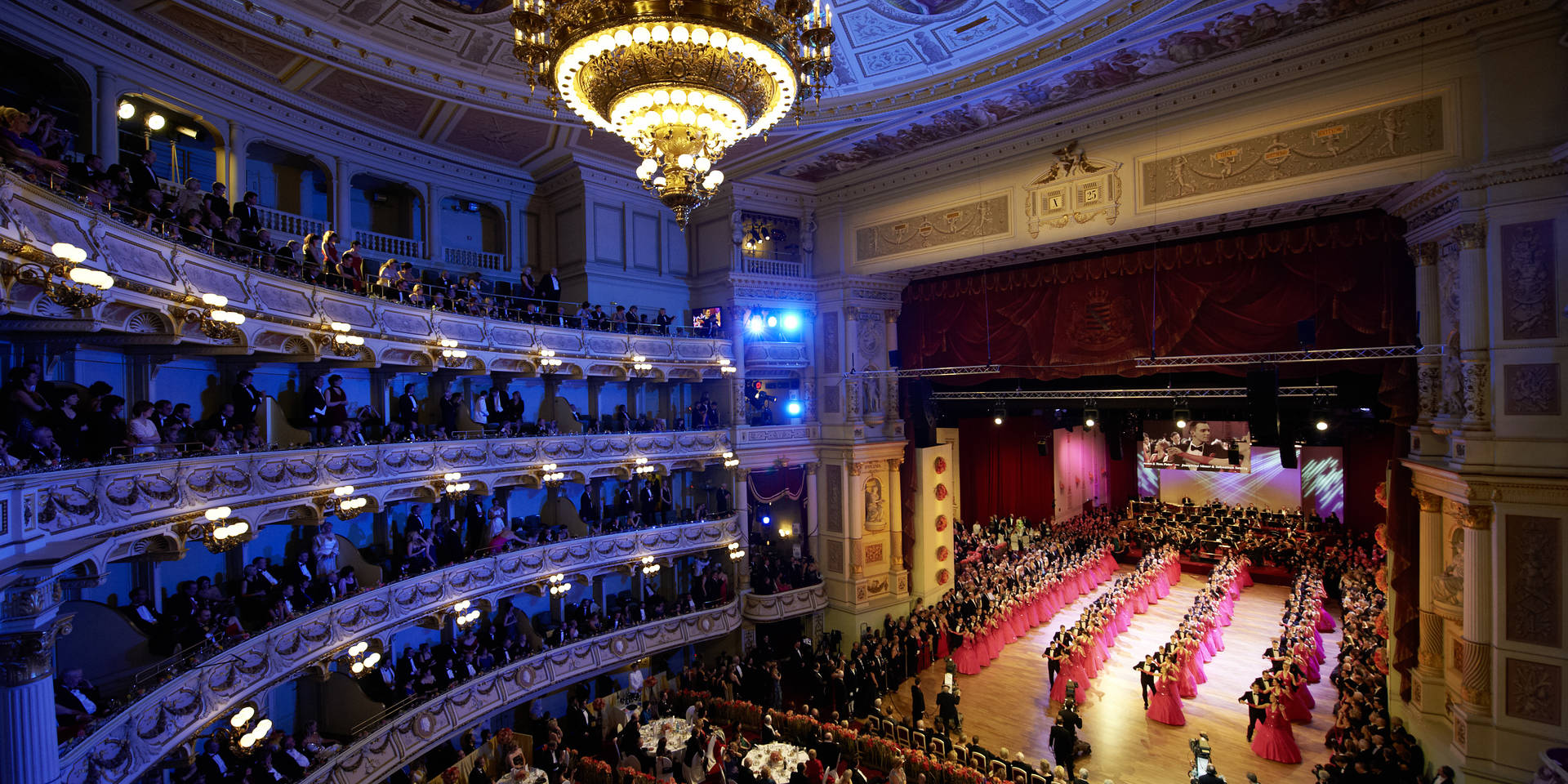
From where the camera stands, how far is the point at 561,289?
64.8 feet

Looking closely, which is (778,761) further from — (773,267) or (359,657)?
(773,267)

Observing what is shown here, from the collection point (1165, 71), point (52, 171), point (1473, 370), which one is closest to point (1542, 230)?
point (1473, 370)

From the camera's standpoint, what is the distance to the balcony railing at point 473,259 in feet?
58.7

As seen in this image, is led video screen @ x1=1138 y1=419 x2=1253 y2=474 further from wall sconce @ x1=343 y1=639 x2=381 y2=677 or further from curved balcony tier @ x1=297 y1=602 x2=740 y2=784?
wall sconce @ x1=343 y1=639 x2=381 y2=677

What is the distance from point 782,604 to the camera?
63.3 ft

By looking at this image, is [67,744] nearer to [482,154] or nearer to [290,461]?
[290,461]

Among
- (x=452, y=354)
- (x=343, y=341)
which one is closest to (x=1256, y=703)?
(x=452, y=354)

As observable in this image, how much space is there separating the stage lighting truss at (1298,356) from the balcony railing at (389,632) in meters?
10.9

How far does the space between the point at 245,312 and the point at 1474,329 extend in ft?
59.8

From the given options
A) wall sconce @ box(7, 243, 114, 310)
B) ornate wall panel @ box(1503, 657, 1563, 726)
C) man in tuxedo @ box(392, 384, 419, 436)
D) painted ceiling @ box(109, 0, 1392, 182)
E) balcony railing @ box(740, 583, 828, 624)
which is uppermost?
painted ceiling @ box(109, 0, 1392, 182)

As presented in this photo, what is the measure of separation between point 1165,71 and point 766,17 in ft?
35.6

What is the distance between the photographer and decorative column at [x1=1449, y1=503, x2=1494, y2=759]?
11039mm

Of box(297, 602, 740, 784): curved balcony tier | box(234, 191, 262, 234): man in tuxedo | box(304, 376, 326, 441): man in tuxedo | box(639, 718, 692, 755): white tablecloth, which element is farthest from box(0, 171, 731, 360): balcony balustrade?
box(639, 718, 692, 755): white tablecloth

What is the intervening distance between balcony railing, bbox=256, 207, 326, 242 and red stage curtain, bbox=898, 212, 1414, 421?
14.6m
